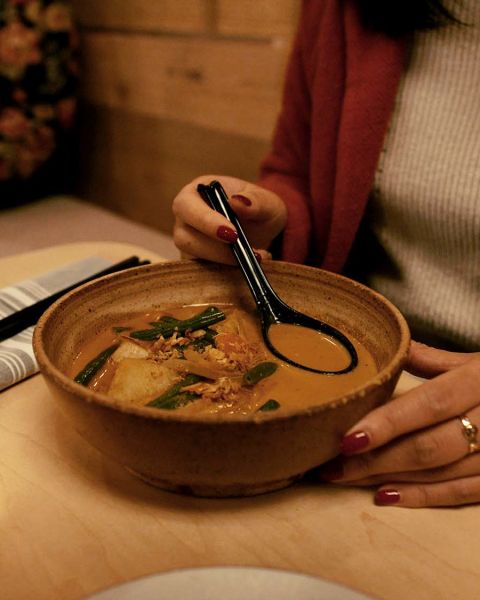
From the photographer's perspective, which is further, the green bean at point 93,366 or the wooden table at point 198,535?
the green bean at point 93,366

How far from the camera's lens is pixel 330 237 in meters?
1.59

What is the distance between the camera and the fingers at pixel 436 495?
30.9 inches

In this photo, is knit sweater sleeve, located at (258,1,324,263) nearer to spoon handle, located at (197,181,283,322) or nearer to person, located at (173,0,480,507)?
person, located at (173,0,480,507)

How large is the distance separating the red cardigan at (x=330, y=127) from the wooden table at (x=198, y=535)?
89 cm

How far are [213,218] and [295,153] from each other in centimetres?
74

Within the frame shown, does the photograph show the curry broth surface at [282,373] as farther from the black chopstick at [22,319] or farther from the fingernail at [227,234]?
the black chopstick at [22,319]

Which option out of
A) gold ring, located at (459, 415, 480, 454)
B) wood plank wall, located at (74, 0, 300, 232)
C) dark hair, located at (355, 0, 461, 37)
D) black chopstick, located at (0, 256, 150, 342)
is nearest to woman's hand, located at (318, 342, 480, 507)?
gold ring, located at (459, 415, 480, 454)

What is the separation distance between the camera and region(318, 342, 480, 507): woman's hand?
772 mm

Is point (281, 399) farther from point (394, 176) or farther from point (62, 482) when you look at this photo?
point (394, 176)

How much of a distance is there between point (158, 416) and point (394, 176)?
1057 millimetres

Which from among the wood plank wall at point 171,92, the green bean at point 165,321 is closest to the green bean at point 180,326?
the green bean at point 165,321

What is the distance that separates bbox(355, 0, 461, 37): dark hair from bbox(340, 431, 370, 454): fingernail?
1.11 m

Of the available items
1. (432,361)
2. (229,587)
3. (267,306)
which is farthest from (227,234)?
(229,587)

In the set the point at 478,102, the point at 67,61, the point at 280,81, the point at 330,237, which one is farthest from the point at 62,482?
the point at 67,61
